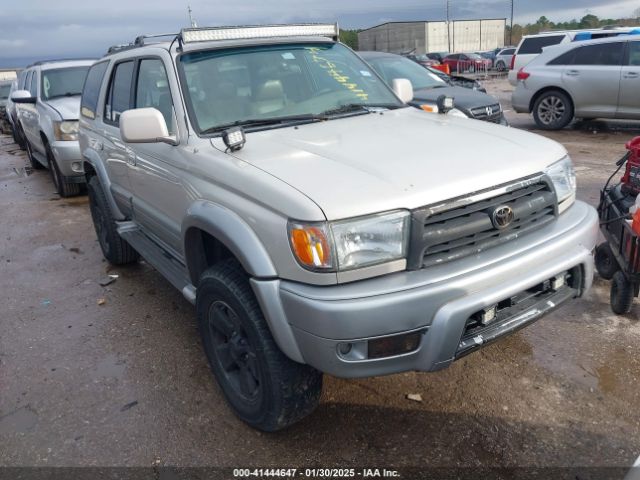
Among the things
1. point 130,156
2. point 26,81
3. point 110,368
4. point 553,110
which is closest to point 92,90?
point 130,156

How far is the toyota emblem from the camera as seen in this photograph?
2420 mm

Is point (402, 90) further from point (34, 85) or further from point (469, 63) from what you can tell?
point (469, 63)

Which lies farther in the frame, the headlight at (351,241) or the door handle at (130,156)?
the door handle at (130,156)

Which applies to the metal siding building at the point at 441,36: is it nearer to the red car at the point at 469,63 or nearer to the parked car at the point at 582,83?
the red car at the point at 469,63

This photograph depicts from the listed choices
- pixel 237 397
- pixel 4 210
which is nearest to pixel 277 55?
pixel 237 397

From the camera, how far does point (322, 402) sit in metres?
3.07

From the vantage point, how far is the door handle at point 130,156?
12.7 ft

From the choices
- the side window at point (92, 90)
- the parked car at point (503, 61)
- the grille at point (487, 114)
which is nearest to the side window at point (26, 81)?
the side window at point (92, 90)

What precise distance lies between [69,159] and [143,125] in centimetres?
535

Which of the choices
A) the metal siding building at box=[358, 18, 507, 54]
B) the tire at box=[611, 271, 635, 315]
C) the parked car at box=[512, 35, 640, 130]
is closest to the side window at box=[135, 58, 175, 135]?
the tire at box=[611, 271, 635, 315]

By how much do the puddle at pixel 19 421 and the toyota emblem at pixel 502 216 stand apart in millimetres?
2636

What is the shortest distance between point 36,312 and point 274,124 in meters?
2.68

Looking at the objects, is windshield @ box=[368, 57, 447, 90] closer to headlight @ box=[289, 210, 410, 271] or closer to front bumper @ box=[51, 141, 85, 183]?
front bumper @ box=[51, 141, 85, 183]

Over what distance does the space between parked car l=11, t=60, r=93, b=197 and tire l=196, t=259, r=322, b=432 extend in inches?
201
